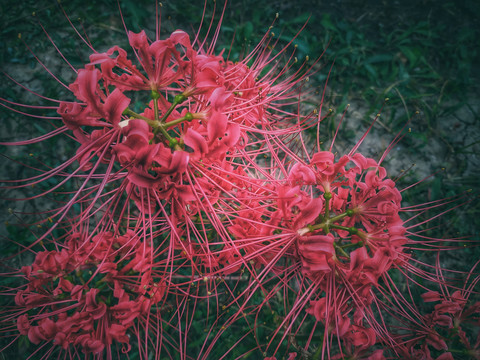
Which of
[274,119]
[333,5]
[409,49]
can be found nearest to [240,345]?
[274,119]

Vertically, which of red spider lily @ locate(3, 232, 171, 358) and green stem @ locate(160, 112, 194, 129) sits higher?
green stem @ locate(160, 112, 194, 129)

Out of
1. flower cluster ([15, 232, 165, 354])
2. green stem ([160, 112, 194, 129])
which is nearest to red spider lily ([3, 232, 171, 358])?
flower cluster ([15, 232, 165, 354])

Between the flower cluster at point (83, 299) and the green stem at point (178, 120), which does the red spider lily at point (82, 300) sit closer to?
the flower cluster at point (83, 299)

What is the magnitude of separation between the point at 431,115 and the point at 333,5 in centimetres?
110

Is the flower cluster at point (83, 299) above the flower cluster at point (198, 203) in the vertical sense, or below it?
below

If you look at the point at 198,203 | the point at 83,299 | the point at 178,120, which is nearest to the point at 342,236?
the point at 198,203

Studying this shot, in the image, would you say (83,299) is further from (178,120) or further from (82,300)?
(178,120)

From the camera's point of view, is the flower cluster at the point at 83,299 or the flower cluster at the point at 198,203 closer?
the flower cluster at the point at 198,203

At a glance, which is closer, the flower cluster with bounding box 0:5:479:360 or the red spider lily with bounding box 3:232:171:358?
the flower cluster with bounding box 0:5:479:360

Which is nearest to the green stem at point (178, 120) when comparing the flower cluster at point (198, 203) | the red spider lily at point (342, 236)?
the flower cluster at point (198, 203)

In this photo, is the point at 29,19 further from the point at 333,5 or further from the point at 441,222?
the point at 441,222

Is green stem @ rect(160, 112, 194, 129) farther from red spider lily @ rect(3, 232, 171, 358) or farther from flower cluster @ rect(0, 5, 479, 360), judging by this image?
red spider lily @ rect(3, 232, 171, 358)

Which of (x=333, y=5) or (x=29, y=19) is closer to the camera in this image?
(x=29, y=19)

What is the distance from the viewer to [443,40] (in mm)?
2236
